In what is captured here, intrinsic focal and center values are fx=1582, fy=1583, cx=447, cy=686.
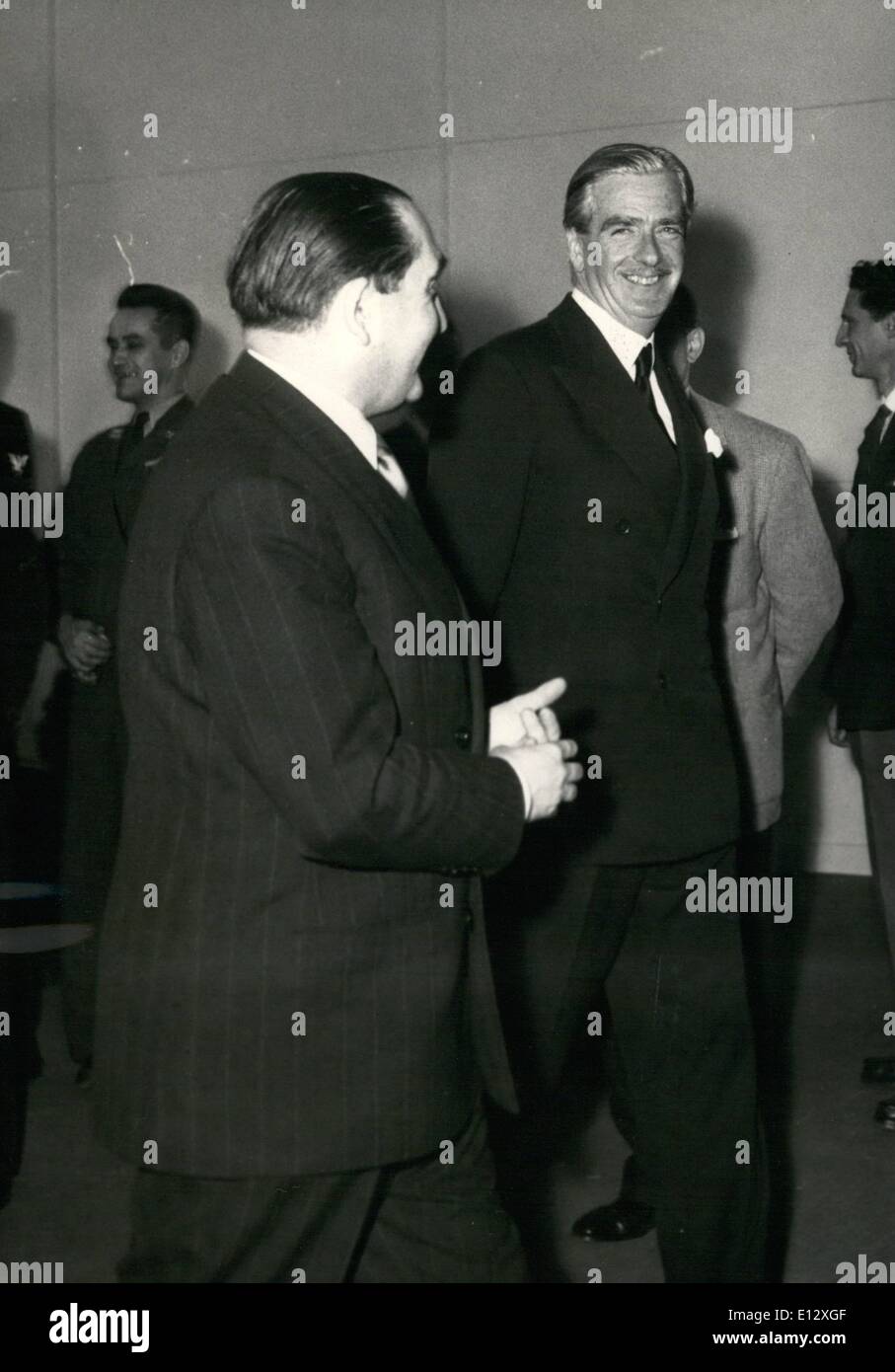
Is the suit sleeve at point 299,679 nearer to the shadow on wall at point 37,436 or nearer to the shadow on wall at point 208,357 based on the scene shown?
the shadow on wall at point 208,357

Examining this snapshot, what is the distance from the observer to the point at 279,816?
1.45 m

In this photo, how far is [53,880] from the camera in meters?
3.99

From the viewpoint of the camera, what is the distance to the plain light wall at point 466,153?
519 centimetres

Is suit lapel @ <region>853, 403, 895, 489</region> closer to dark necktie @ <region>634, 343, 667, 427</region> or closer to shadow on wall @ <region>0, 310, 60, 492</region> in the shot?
dark necktie @ <region>634, 343, 667, 427</region>

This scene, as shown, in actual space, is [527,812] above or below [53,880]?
above

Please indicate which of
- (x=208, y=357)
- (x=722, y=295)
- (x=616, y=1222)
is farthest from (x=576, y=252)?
(x=208, y=357)

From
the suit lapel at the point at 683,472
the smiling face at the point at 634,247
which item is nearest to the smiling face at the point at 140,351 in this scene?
the smiling face at the point at 634,247

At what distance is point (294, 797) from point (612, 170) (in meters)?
1.36

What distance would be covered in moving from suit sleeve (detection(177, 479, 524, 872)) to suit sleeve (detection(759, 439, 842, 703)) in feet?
5.20

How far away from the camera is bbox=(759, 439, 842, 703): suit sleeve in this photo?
112 inches

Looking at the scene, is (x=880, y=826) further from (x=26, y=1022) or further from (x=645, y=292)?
(x=26, y=1022)

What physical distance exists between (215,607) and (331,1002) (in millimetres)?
387

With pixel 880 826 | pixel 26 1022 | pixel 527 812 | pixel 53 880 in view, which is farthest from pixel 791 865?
pixel 527 812

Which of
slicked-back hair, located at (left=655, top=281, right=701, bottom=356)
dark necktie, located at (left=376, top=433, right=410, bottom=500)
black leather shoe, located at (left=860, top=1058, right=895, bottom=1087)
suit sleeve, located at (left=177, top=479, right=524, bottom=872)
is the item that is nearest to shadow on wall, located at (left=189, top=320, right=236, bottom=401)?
slicked-back hair, located at (left=655, top=281, right=701, bottom=356)
